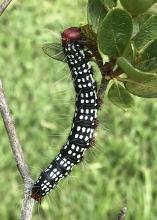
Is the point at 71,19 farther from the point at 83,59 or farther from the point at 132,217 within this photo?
the point at 83,59

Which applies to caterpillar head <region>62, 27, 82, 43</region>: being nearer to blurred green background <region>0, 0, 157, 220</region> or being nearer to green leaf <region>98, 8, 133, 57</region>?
green leaf <region>98, 8, 133, 57</region>

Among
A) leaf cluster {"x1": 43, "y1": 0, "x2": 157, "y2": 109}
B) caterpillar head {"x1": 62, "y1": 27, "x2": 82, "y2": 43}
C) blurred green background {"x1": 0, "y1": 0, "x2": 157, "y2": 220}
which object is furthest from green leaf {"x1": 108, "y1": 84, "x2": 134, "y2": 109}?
blurred green background {"x1": 0, "y1": 0, "x2": 157, "y2": 220}

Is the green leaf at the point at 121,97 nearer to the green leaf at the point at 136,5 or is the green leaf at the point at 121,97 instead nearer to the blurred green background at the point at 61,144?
the green leaf at the point at 136,5

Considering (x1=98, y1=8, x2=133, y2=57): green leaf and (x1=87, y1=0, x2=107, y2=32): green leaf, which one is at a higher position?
(x1=87, y1=0, x2=107, y2=32): green leaf

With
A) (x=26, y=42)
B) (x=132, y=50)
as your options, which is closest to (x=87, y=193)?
(x=26, y=42)

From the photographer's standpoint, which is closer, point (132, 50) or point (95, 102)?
point (132, 50)

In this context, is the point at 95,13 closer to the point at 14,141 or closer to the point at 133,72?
the point at 133,72

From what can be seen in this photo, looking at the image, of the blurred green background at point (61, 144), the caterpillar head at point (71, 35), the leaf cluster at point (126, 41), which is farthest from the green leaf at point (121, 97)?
the blurred green background at point (61, 144)
